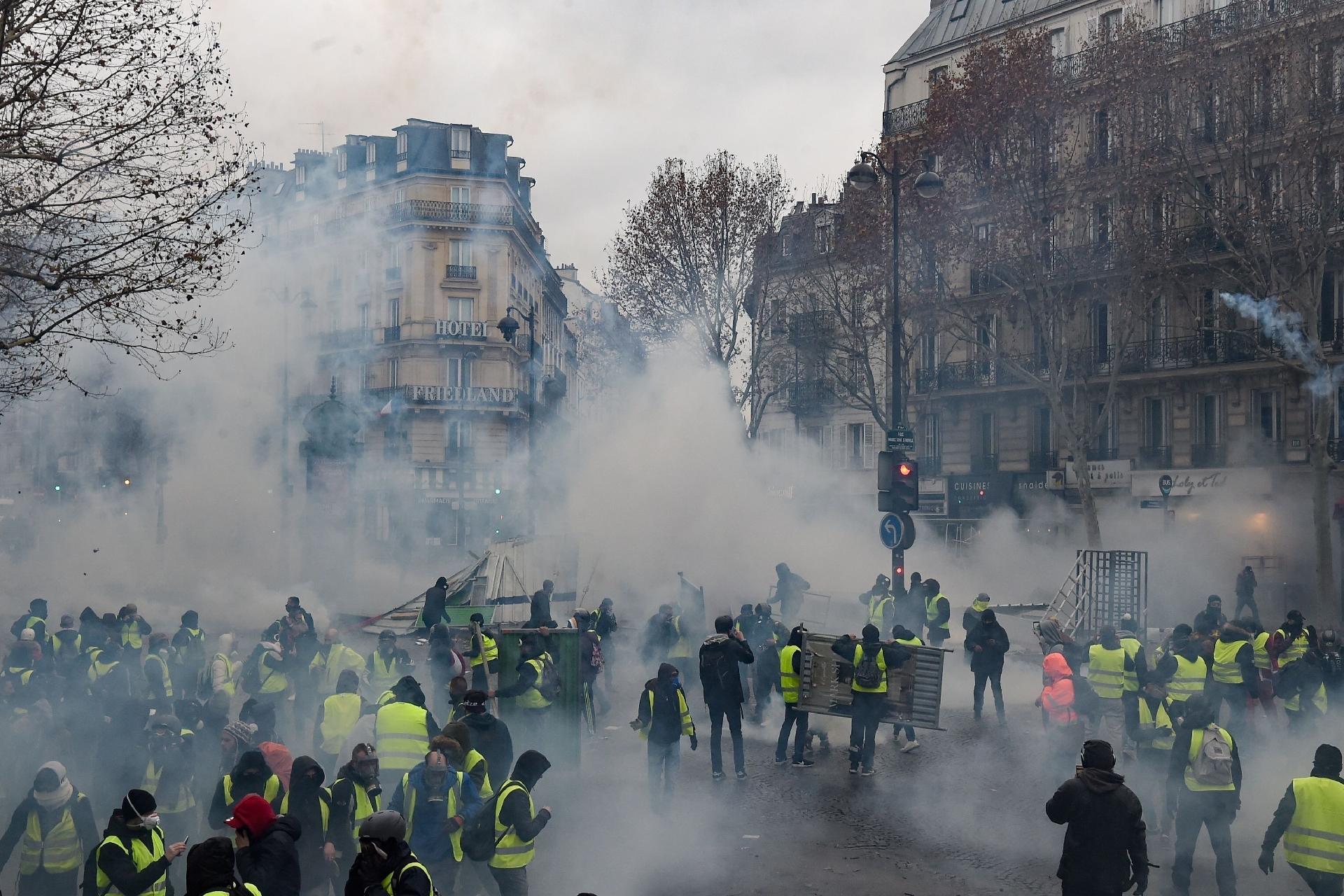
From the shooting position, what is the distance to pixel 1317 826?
6.64 meters

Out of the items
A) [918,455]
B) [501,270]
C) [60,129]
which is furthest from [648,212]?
[60,129]

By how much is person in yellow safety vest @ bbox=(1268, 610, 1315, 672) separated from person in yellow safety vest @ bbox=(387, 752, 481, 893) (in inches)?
388

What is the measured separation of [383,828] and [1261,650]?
11302mm

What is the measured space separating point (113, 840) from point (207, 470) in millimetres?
22689

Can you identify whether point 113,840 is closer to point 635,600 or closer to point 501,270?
point 635,600

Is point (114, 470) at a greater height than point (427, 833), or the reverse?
point (114, 470)

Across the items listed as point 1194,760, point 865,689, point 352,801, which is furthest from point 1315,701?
point 352,801

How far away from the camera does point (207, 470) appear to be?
26875 mm

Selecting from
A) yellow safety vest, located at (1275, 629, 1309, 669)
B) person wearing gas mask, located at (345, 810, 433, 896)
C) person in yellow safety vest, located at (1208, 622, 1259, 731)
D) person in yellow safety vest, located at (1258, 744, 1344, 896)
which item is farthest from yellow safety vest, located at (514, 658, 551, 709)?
yellow safety vest, located at (1275, 629, 1309, 669)

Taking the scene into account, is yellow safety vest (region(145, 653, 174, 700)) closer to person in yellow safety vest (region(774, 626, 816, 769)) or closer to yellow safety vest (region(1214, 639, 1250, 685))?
person in yellow safety vest (region(774, 626, 816, 769))

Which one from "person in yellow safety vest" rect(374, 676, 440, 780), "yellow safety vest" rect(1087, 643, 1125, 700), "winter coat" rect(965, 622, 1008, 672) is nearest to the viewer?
"person in yellow safety vest" rect(374, 676, 440, 780)

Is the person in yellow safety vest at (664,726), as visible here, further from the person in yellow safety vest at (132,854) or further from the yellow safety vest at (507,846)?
the person in yellow safety vest at (132,854)

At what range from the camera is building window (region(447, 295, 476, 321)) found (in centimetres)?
3884

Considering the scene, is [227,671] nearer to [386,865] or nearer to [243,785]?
[243,785]
